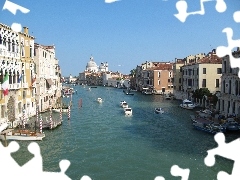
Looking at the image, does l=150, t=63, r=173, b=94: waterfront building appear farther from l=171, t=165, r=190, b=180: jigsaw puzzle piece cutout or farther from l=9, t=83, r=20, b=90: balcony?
l=171, t=165, r=190, b=180: jigsaw puzzle piece cutout

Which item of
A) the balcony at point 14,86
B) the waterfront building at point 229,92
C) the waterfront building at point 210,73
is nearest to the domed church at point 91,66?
the waterfront building at point 210,73

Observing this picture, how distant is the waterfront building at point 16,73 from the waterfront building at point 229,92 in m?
7.81

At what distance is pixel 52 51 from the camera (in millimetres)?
19797

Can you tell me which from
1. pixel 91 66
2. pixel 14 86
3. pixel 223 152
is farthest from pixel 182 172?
pixel 91 66

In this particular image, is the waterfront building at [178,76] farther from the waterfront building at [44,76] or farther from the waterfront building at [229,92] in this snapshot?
the waterfront building at [229,92]

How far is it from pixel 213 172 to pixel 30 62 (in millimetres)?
9143

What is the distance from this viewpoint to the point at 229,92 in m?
12.6

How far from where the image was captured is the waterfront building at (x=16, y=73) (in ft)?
33.0

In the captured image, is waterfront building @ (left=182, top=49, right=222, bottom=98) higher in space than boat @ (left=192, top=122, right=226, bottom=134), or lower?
higher

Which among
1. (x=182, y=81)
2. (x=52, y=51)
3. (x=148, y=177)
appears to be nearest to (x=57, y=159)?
(x=148, y=177)

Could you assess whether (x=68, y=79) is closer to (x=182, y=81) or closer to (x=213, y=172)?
(x=182, y=81)

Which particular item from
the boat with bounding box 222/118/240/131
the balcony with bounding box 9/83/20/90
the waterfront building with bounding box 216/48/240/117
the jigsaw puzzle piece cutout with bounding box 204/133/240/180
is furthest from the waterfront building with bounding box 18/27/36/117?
the jigsaw puzzle piece cutout with bounding box 204/133/240/180

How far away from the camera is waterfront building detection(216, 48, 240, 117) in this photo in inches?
460

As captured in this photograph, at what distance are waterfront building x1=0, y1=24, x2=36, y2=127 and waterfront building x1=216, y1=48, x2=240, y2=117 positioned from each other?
781 centimetres
